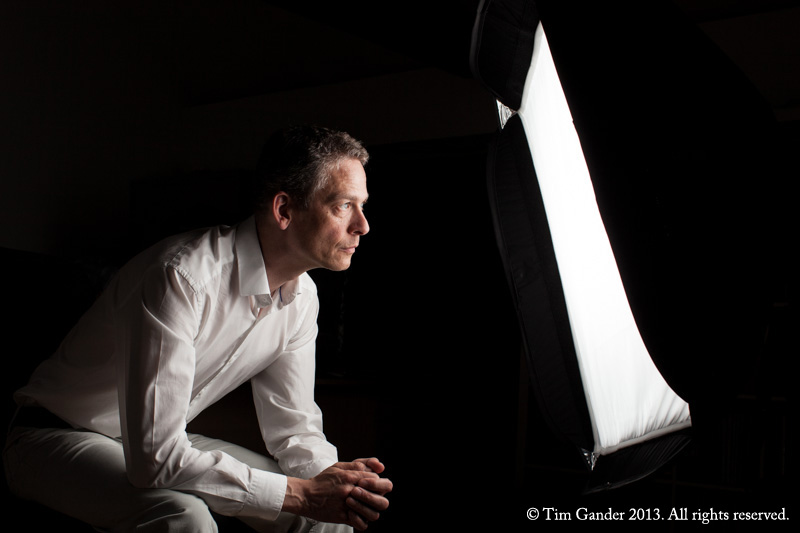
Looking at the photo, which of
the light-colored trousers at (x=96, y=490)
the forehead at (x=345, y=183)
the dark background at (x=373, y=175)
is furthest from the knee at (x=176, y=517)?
the dark background at (x=373, y=175)

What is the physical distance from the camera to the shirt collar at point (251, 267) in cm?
112

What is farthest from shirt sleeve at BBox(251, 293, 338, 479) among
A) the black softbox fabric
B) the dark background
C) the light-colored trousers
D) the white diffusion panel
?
the black softbox fabric

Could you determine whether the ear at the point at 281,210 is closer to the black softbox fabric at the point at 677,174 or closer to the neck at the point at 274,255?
the neck at the point at 274,255

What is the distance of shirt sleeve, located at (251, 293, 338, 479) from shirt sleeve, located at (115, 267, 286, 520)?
23 cm

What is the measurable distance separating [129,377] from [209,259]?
247 millimetres

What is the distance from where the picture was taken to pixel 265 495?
3.21 ft

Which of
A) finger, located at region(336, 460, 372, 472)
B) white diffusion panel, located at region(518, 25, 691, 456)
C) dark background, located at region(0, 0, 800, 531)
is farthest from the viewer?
dark background, located at region(0, 0, 800, 531)

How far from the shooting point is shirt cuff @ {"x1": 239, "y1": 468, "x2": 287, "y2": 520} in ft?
3.19

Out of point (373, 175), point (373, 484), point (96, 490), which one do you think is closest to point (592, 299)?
point (373, 484)

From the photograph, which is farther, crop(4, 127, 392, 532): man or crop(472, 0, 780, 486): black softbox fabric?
crop(4, 127, 392, 532): man

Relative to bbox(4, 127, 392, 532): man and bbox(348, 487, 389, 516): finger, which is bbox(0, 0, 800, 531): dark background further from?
bbox(348, 487, 389, 516): finger

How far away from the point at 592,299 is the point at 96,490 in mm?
891

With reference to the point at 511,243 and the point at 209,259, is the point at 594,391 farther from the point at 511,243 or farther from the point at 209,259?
the point at 209,259

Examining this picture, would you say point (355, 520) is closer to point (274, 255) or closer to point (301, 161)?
point (274, 255)
